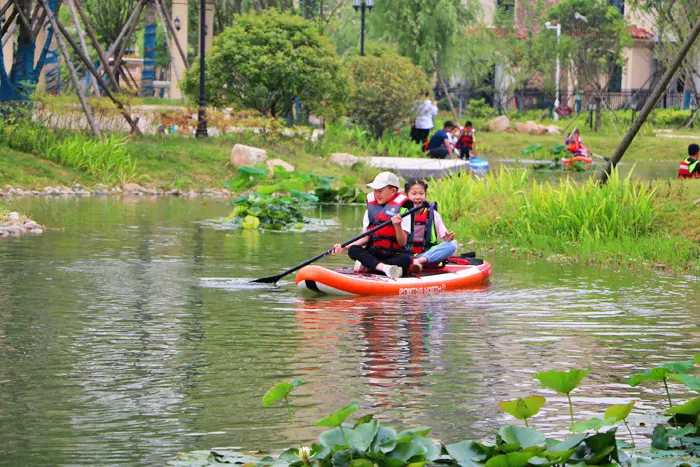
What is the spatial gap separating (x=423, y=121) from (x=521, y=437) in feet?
98.4

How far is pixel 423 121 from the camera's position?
35.7 metres

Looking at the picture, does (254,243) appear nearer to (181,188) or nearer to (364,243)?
(364,243)

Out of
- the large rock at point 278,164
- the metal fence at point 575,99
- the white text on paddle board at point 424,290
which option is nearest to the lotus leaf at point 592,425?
the white text on paddle board at point 424,290

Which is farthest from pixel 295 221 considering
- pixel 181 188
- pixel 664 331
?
pixel 664 331

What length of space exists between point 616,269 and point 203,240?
569cm

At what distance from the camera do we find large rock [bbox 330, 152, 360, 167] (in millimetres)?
29125

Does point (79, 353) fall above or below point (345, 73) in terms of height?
below

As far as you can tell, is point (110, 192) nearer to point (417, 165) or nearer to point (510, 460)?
point (417, 165)

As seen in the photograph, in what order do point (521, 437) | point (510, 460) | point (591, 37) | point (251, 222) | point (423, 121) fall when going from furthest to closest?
1. point (591, 37)
2. point (423, 121)
3. point (251, 222)
4. point (521, 437)
5. point (510, 460)

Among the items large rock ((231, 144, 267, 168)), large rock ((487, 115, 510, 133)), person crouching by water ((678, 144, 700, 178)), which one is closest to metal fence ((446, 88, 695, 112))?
large rock ((487, 115, 510, 133))

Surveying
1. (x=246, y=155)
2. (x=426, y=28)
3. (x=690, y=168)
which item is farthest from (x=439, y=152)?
(x=690, y=168)

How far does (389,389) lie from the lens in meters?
8.37

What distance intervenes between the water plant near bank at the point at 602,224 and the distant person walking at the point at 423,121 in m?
17.2

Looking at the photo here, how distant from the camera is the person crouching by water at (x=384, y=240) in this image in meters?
13.4
